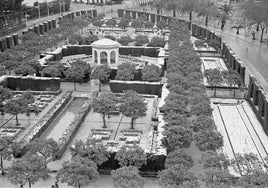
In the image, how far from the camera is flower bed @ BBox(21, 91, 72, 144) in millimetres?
30645

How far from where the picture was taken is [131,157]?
24422 mm

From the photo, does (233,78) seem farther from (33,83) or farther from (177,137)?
(33,83)

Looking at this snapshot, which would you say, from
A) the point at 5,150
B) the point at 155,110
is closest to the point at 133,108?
the point at 155,110

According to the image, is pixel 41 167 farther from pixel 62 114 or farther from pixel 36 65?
pixel 36 65

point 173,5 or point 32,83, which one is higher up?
point 173,5

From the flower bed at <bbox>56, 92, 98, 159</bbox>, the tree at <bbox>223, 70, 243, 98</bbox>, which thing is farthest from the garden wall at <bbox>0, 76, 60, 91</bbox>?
the tree at <bbox>223, 70, 243, 98</bbox>

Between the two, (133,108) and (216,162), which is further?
(133,108)

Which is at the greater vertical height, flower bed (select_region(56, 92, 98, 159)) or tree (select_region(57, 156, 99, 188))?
tree (select_region(57, 156, 99, 188))

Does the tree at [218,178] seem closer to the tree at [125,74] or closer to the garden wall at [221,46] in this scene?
the tree at [125,74]

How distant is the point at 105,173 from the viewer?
26172 millimetres

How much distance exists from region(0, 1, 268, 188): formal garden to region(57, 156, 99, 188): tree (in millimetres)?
57

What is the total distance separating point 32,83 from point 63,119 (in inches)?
296

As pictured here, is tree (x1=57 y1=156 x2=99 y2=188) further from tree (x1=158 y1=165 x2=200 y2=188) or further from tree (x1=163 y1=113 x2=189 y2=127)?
tree (x1=163 y1=113 x2=189 y2=127)

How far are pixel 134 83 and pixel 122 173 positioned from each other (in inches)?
768
